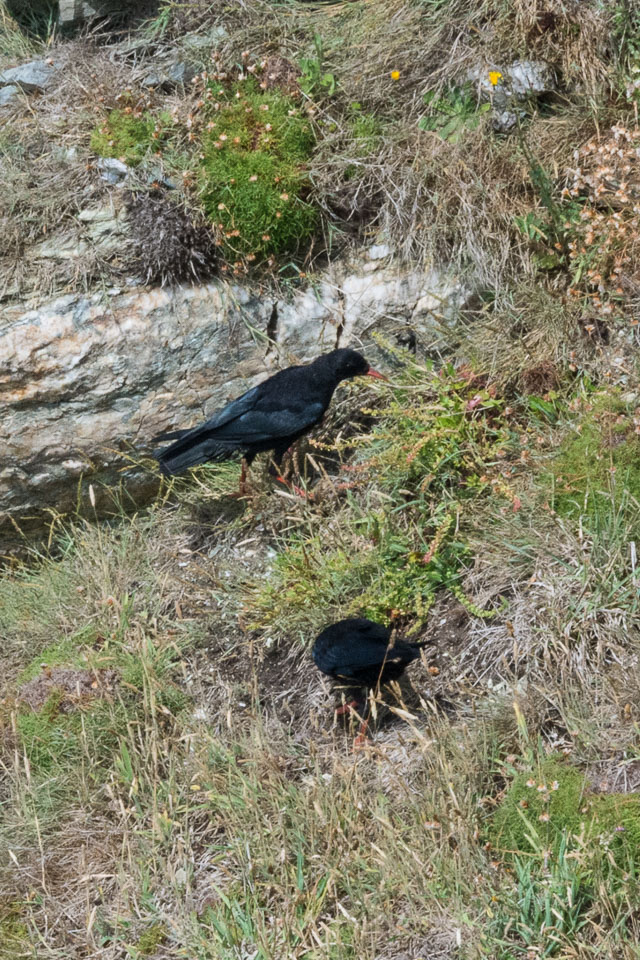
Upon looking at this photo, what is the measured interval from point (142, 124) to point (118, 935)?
4.79m

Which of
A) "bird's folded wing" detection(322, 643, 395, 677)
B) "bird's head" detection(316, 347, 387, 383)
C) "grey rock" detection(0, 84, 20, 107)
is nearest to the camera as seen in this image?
"bird's folded wing" detection(322, 643, 395, 677)

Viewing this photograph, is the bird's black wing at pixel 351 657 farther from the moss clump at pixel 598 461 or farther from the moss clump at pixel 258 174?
the moss clump at pixel 258 174

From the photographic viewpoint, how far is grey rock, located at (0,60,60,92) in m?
6.84

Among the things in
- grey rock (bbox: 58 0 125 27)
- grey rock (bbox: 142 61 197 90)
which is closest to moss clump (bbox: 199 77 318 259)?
grey rock (bbox: 142 61 197 90)

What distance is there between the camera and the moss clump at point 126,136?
6.27m

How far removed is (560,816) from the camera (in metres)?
3.54

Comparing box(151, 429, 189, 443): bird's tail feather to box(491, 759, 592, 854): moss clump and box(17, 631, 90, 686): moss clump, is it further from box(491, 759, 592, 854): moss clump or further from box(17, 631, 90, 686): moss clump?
box(491, 759, 592, 854): moss clump

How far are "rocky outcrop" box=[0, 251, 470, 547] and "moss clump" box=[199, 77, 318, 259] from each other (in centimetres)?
34

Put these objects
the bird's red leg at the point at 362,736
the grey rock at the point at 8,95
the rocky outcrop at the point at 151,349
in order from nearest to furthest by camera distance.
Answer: the bird's red leg at the point at 362,736 < the rocky outcrop at the point at 151,349 < the grey rock at the point at 8,95

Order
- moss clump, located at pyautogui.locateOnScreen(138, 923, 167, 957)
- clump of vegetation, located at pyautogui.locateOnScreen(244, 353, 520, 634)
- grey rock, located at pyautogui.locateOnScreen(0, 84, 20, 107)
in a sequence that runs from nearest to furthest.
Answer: moss clump, located at pyautogui.locateOnScreen(138, 923, 167, 957), clump of vegetation, located at pyautogui.locateOnScreen(244, 353, 520, 634), grey rock, located at pyautogui.locateOnScreen(0, 84, 20, 107)

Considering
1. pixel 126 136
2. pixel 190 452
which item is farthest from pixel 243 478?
pixel 126 136

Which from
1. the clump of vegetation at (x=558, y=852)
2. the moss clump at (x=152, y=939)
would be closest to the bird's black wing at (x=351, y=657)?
the clump of vegetation at (x=558, y=852)

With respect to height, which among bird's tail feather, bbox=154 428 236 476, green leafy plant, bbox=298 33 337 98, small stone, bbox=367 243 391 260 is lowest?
bird's tail feather, bbox=154 428 236 476

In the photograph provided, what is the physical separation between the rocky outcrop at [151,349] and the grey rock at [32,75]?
1.87m
